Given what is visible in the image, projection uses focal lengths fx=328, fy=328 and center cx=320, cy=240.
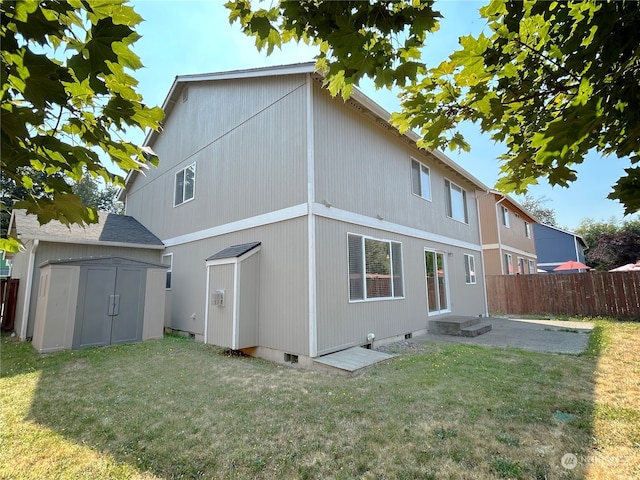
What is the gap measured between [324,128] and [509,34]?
4689mm

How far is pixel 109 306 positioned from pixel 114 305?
11cm

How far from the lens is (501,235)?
1678 centimetres

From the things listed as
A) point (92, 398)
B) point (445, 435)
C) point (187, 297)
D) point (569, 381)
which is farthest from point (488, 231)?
point (92, 398)

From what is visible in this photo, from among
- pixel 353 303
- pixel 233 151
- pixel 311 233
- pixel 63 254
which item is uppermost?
pixel 233 151

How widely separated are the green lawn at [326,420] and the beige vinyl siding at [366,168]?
11.8 ft

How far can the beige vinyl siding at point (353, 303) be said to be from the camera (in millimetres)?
6273

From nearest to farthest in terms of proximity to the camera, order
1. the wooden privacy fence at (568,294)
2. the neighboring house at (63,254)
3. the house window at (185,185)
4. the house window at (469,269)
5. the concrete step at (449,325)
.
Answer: the neighboring house at (63,254), the concrete step at (449,325), the house window at (185,185), the wooden privacy fence at (568,294), the house window at (469,269)

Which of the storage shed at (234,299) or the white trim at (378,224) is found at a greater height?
the white trim at (378,224)

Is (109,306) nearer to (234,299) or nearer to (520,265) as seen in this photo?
(234,299)

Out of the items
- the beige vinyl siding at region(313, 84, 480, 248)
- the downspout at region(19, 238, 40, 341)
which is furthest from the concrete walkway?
the downspout at region(19, 238, 40, 341)

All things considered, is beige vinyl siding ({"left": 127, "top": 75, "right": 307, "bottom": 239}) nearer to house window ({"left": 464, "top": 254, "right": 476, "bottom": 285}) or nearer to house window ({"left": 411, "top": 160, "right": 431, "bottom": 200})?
house window ({"left": 411, "top": 160, "right": 431, "bottom": 200})

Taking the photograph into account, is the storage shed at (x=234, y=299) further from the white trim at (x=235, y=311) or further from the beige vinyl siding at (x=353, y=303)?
the beige vinyl siding at (x=353, y=303)

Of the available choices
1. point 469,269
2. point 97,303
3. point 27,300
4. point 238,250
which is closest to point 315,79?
point 238,250

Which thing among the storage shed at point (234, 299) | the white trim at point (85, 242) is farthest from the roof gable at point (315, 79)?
the white trim at point (85, 242)
